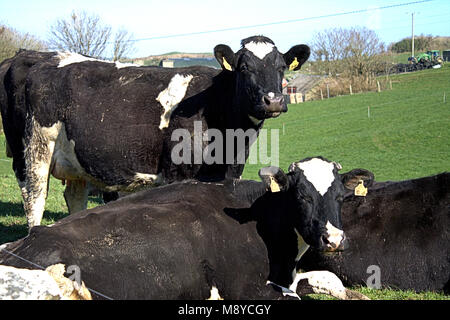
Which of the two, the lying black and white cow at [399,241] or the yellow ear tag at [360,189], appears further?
the lying black and white cow at [399,241]

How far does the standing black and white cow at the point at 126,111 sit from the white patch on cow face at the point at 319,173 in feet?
3.48

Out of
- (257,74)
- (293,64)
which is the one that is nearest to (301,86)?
(293,64)

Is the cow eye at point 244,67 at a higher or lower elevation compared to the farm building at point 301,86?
higher

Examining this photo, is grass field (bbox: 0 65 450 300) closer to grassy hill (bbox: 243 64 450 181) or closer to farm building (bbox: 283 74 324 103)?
grassy hill (bbox: 243 64 450 181)

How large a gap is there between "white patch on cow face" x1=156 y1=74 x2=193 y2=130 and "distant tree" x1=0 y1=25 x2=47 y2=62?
3190cm

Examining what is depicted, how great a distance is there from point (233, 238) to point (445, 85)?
49699 millimetres

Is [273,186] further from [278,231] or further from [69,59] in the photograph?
[69,59]

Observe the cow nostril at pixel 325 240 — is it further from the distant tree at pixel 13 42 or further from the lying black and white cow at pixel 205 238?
the distant tree at pixel 13 42

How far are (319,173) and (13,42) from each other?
38.7m

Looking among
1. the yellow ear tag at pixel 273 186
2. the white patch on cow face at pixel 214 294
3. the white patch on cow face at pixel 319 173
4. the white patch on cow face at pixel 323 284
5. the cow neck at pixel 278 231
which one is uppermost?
the white patch on cow face at pixel 319 173

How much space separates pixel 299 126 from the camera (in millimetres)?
38875

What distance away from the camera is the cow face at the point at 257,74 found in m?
7.23

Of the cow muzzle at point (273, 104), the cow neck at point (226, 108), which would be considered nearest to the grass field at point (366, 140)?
the cow muzzle at point (273, 104)

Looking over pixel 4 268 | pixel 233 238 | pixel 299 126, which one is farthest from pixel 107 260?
pixel 299 126
